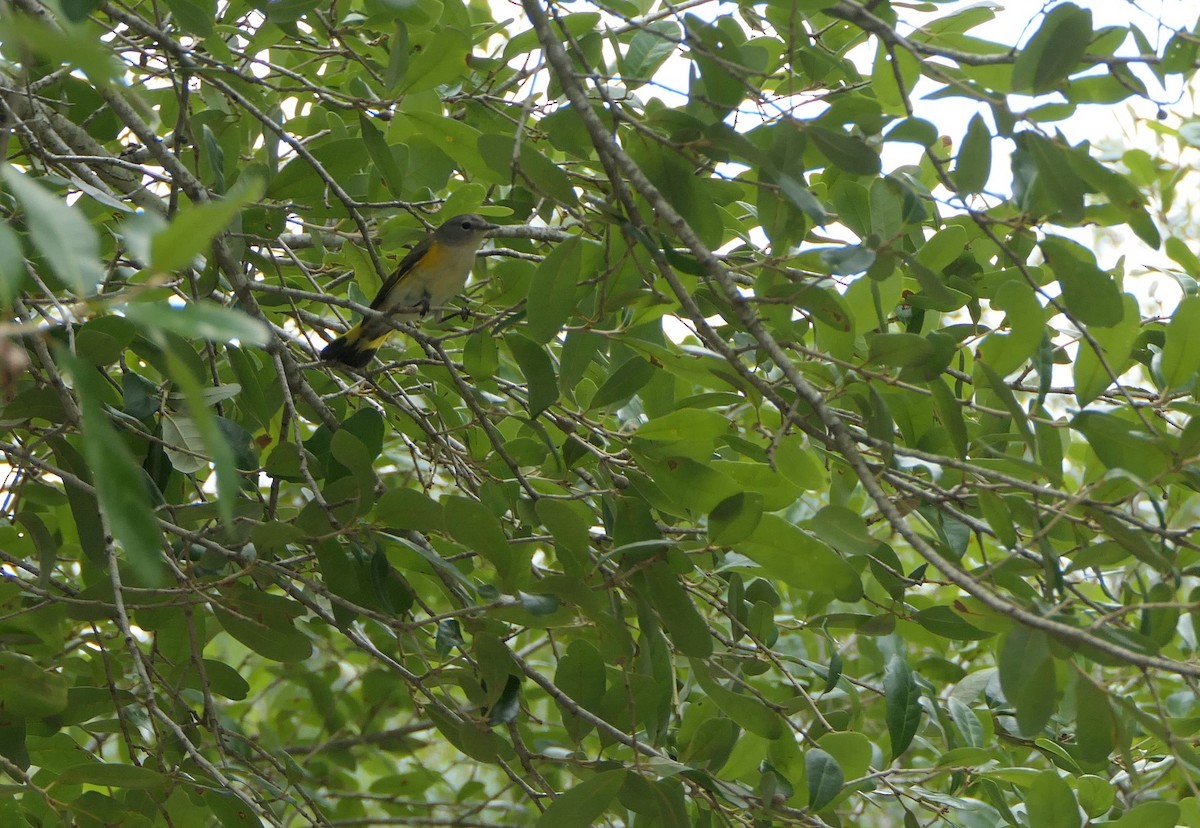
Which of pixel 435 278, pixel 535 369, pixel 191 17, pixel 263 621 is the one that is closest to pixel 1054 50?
pixel 535 369

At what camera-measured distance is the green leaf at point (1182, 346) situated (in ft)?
7.52

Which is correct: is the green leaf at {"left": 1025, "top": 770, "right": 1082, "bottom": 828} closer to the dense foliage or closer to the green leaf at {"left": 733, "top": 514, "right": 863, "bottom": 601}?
the dense foliage

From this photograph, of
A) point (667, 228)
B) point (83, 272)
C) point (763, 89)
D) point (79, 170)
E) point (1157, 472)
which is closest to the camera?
point (83, 272)

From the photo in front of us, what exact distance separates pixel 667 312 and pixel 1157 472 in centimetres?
120

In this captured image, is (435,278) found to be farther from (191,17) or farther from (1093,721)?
(1093,721)

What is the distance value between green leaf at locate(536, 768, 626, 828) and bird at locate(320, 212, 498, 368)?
4.71ft

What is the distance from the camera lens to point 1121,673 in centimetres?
496

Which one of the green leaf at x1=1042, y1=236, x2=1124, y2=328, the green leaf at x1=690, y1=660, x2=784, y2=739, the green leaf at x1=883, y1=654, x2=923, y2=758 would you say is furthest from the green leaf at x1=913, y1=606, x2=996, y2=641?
the green leaf at x1=1042, y1=236, x2=1124, y2=328

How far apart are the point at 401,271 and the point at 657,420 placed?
1896 millimetres

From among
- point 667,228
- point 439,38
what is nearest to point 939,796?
point 667,228

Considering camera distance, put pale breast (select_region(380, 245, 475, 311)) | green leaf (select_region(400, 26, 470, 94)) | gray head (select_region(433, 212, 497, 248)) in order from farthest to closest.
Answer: pale breast (select_region(380, 245, 475, 311))
gray head (select_region(433, 212, 497, 248))
green leaf (select_region(400, 26, 470, 94))

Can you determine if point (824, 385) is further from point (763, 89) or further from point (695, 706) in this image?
point (763, 89)

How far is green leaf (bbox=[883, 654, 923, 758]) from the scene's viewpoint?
A: 2.89 m

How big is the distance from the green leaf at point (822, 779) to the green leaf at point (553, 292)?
45.2 inches
